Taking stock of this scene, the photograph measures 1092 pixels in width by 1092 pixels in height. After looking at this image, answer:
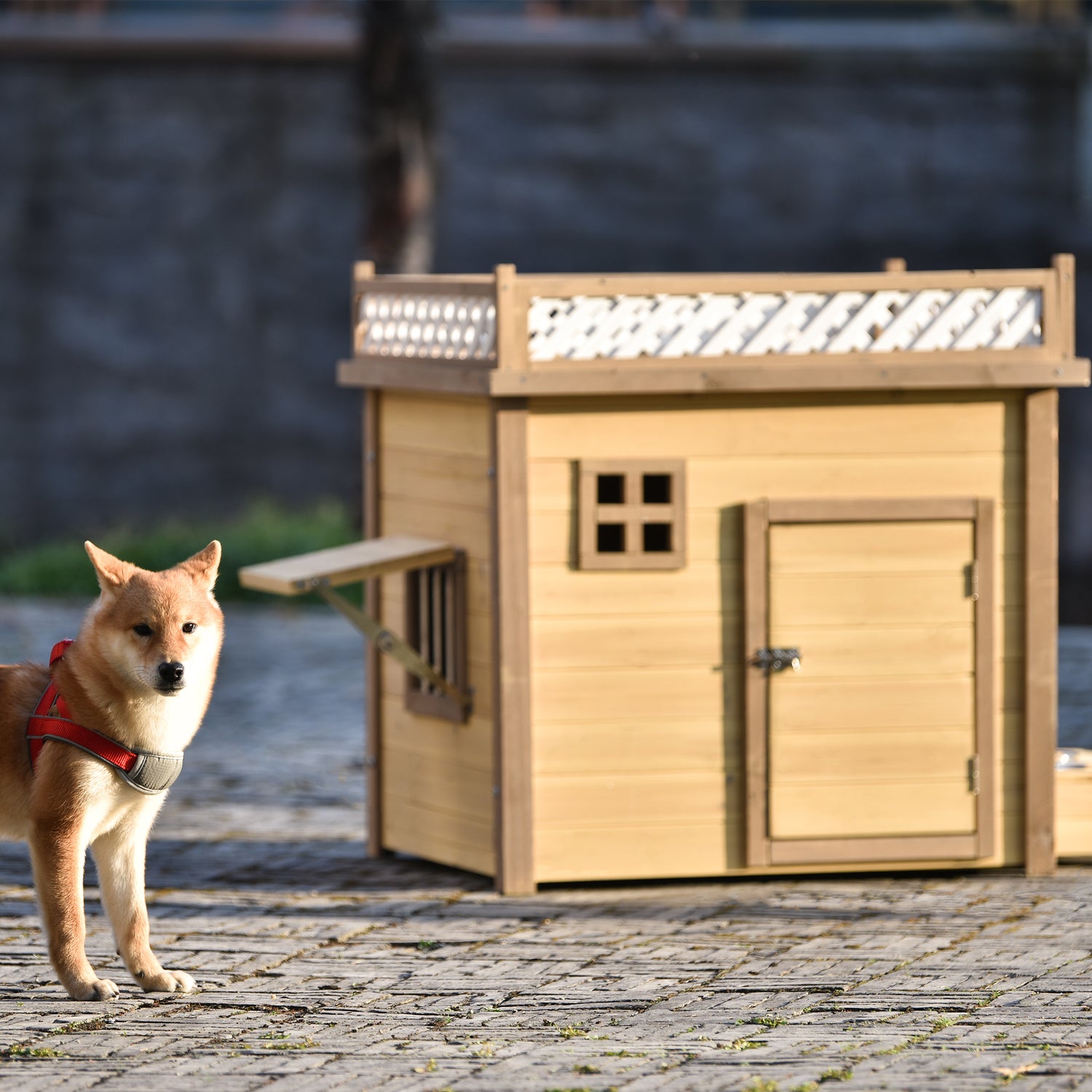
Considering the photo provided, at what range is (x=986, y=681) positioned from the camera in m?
8.80

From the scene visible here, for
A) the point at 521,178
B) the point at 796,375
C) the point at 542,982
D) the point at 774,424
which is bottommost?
the point at 542,982

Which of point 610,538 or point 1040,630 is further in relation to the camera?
point 610,538

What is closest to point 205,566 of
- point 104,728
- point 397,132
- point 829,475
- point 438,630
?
point 104,728

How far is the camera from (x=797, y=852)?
871 centimetres

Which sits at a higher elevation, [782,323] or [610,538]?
[782,323]

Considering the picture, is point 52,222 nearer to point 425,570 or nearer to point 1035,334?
point 425,570

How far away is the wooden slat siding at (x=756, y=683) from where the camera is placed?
8.60 m

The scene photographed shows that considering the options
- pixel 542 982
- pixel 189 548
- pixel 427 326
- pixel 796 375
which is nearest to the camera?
pixel 542 982

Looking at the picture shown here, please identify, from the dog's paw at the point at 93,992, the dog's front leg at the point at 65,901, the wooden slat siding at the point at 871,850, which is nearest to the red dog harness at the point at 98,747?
the dog's front leg at the point at 65,901

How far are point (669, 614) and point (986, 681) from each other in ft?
4.62

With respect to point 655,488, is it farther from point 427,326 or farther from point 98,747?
point 98,747

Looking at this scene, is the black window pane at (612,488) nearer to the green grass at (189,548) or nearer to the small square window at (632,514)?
the small square window at (632,514)

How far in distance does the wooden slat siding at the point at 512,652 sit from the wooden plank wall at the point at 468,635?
0.44ft

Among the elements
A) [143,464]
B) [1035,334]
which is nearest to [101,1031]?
[1035,334]
